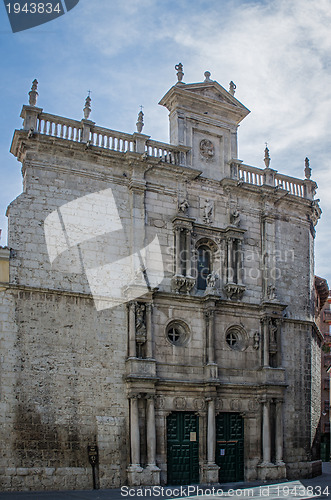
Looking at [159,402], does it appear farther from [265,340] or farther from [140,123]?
[140,123]

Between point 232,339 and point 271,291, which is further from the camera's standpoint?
point 271,291

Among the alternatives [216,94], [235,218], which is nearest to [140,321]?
[235,218]

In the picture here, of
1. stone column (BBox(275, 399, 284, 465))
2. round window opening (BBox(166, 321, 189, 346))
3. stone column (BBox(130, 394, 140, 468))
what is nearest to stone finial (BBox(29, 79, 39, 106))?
round window opening (BBox(166, 321, 189, 346))

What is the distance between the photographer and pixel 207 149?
23312 millimetres

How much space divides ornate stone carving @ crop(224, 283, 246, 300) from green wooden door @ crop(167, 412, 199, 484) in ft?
13.7

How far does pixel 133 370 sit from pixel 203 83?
1083 cm

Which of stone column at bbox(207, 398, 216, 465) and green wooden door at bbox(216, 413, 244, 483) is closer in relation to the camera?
stone column at bbox(207, 398, 216, 465)

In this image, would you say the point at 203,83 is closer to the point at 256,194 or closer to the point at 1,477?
the point at 256,194

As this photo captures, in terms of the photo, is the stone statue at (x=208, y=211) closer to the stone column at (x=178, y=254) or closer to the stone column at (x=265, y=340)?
the stone column at (x=178, y=254)

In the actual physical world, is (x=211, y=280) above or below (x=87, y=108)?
below

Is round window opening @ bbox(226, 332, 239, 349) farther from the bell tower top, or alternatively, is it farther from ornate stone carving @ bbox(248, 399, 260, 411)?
the bell tower top

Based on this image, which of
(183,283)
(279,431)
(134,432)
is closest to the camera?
(134,432)

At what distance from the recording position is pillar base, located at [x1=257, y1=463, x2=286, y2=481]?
20891mm

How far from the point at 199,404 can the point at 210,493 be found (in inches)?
115
